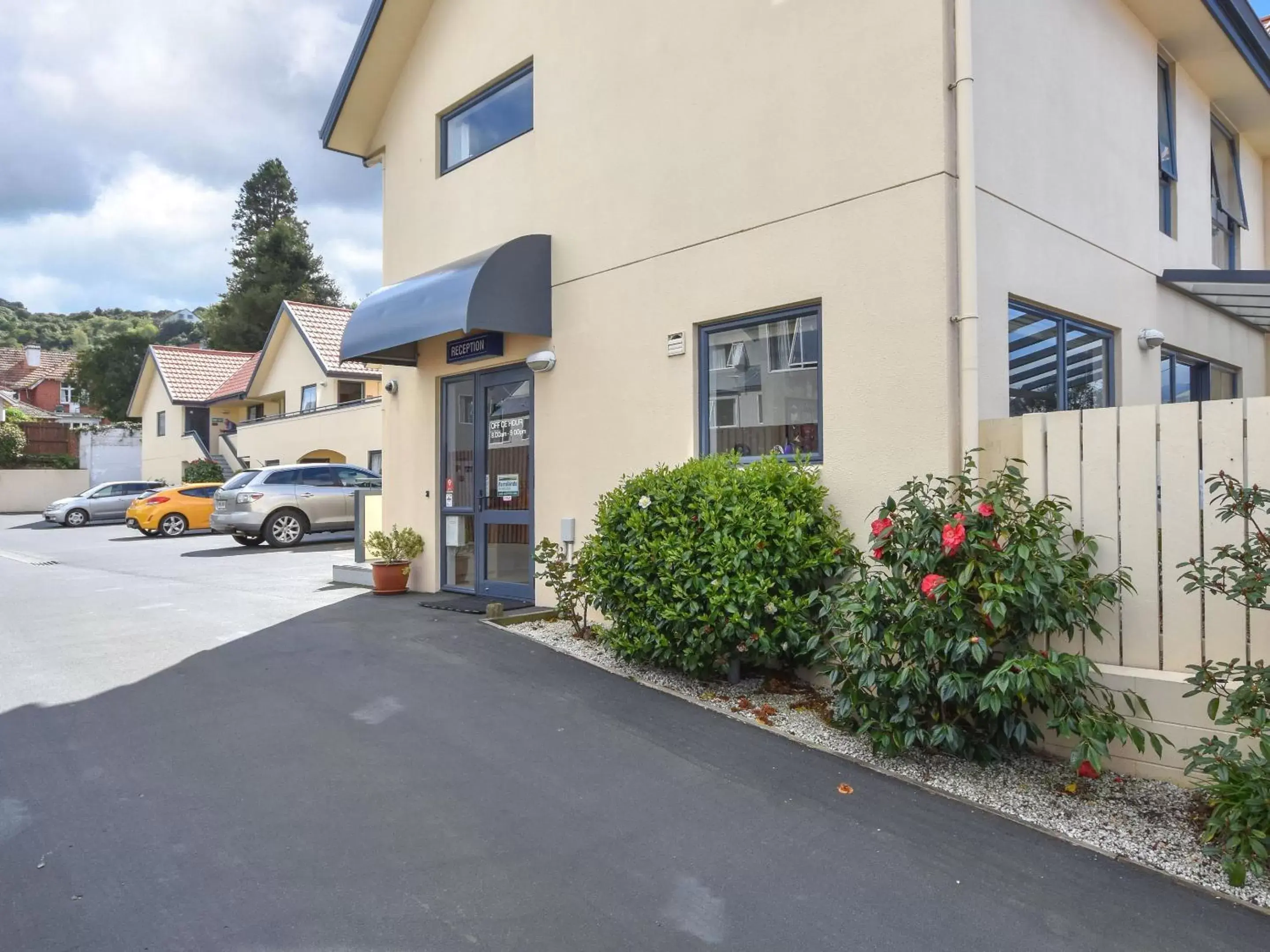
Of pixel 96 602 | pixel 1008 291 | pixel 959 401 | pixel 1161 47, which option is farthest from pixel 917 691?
pixel 96 602

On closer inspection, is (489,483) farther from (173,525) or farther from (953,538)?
(173,525)

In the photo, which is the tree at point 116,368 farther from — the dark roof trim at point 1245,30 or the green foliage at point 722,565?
the dark roof trim at point 1245,30

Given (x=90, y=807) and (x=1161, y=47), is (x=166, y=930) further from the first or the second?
(x=1161, y=47)

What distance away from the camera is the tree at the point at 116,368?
150 ft

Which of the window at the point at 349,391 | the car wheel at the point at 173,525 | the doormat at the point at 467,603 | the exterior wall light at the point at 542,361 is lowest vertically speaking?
the doormat at the point at 467,603

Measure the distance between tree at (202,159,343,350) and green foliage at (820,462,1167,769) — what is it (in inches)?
1803

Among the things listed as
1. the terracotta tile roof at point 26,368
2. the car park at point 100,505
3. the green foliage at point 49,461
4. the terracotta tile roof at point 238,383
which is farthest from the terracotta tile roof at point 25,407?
the car park at point 100,505

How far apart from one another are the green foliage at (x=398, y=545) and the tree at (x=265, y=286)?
3918cm

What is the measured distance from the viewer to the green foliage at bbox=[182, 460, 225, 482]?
1227 inches

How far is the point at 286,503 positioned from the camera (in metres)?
17.7

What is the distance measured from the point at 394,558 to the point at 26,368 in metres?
71.7

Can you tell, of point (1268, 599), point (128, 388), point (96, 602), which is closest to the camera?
point (1268, 599)

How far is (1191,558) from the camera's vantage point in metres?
4.11

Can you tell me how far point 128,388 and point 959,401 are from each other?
166 feet
